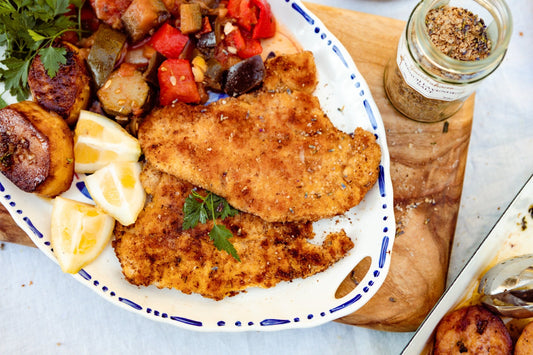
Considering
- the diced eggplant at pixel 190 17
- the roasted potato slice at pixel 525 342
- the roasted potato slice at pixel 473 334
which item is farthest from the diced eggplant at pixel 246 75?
the roasted potato slice at pixel 525 342

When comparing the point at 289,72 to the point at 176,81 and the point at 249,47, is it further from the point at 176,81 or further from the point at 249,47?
the point at 176,81

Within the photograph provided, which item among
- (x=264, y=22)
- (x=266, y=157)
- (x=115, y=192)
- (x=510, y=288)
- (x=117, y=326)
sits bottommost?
(x=117, y=326)

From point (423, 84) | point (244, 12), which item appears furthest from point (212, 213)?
point (423, 84)

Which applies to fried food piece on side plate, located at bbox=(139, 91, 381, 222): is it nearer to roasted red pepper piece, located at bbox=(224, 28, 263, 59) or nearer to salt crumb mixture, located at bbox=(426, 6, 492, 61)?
roasted red pepper piece, located at bbox=(224, 28, 263, 59)

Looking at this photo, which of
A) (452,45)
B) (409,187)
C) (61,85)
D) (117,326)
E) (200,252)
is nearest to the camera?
(452,45)

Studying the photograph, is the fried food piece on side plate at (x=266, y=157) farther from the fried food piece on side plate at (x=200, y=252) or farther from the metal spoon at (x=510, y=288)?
the metal spoon at (x=510, y=288)

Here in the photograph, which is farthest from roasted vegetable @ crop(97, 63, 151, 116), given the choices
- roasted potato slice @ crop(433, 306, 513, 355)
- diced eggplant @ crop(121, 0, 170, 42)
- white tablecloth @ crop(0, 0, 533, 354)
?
roasted potato slice @ crop(433, 306, 513, 355)

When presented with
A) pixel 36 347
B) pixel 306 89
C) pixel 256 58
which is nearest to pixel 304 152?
pixel 306 89
